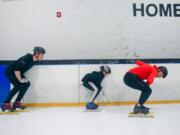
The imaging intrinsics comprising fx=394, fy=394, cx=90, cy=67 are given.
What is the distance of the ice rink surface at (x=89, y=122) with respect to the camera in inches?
204

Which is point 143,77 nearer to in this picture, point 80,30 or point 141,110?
point 141,110

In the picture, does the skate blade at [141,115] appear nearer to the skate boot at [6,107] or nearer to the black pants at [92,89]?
the black pants at [92,89]

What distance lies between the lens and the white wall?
8391 mm

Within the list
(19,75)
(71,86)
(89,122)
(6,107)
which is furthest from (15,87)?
(89,122)

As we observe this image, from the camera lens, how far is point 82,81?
7.42 meters

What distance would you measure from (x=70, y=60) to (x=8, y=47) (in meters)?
1.35

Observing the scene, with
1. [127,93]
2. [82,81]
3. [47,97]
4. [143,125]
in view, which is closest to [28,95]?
[47,97]

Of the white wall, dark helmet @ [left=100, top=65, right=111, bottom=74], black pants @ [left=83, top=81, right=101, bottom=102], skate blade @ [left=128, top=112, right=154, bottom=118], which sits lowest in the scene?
skate blade @ [left=128, top=112, right=154, bottom=118]

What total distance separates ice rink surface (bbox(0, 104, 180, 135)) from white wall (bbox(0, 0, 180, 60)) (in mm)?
1669

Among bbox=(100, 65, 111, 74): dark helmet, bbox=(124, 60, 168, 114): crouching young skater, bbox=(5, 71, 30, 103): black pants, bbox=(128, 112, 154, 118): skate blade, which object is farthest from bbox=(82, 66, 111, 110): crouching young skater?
bbox=(5, 71, 30, 103): black pants

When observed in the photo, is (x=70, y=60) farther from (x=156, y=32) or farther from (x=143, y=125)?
(x=143, y=125)

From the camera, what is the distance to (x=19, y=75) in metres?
6.92

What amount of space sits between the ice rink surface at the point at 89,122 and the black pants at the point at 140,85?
33cm

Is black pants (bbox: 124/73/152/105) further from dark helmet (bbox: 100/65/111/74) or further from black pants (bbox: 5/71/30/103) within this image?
black pants (bbox: 5/71/30/103)
